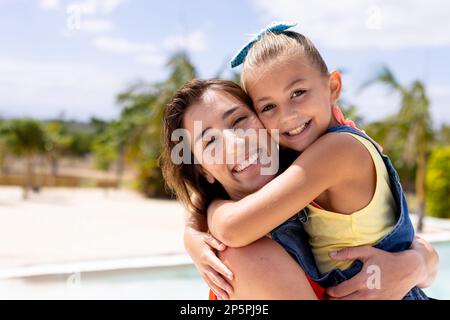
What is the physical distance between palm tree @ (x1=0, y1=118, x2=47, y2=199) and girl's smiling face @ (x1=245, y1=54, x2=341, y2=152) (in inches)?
836

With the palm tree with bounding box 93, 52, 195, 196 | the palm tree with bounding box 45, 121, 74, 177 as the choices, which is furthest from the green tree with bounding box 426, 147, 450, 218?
the palm tree with bounding box 45, 121, 74, 177

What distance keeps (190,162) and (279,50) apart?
674mm

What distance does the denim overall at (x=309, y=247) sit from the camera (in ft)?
6.27

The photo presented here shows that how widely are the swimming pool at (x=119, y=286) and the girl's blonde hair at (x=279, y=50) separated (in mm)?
4630

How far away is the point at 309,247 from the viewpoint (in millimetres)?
2021

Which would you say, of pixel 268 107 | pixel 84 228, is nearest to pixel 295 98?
pixel 268 107

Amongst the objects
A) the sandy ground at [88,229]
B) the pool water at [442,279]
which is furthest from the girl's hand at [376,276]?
the sandy ground at [88,229]

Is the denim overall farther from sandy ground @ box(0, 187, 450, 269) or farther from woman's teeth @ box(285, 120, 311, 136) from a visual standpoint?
sandy ground @ box(0, 187, 450, 269)

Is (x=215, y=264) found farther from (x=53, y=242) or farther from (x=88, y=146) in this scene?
(x=88, y=146)

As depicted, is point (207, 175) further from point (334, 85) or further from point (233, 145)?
point (334, 85)

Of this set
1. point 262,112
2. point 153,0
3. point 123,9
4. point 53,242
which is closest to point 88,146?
point 123,9

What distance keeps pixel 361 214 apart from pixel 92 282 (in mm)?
5203

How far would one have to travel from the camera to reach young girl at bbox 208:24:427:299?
1750mm
